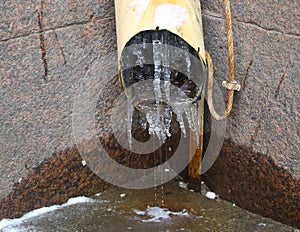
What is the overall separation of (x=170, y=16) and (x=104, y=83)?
675 millimetres

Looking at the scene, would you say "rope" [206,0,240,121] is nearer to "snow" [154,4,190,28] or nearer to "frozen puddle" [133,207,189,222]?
"snow" [154,4,190,28]

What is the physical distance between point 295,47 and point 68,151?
1.41 m

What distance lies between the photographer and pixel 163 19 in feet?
10.8

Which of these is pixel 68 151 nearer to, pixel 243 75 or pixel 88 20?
pixel 88 20

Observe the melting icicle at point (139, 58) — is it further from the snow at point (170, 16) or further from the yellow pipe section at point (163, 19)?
the snow at point (170, 16)

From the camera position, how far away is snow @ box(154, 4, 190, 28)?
3291mm

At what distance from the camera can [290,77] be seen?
327 centimetres

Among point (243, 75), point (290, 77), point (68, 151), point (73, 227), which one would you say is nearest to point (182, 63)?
point (243, 75)

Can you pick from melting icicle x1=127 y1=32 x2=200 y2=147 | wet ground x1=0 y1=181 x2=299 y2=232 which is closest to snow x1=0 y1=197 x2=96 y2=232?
wet ground x1=0 y1=181 x2=299 y2=232

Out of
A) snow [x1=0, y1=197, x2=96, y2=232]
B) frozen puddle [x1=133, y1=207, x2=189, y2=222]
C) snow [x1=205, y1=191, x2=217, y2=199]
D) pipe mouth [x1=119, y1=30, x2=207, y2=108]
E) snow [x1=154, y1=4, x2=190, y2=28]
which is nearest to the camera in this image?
snow [x1=154, y1=4, x2=190, y2=28]

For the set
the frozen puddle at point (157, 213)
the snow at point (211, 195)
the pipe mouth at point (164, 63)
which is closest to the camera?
the pipe mouth at point (164, 63)

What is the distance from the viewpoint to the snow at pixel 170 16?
130 inches

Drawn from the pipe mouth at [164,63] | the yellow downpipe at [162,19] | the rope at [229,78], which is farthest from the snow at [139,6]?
the rope at [229,78]

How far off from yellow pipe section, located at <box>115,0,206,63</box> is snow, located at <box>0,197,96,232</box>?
37.9 inches
